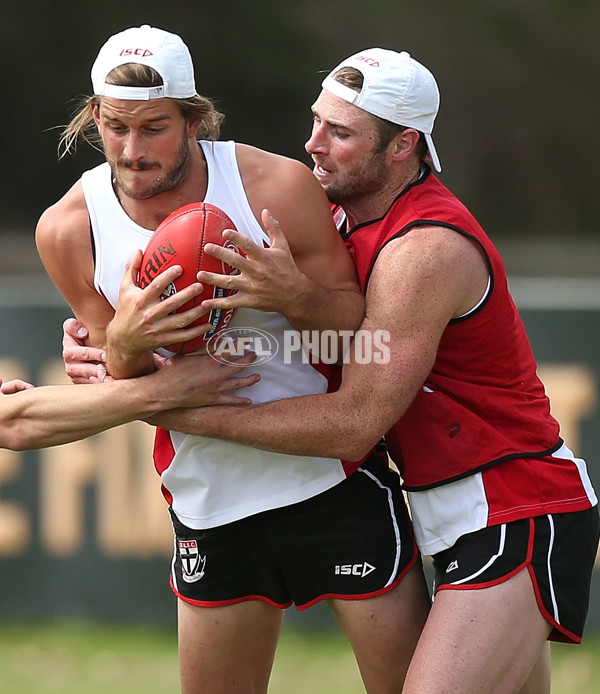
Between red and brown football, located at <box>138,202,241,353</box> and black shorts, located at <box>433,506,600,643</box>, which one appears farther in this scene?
black shorts, located at <box>433,506,600,643</box>

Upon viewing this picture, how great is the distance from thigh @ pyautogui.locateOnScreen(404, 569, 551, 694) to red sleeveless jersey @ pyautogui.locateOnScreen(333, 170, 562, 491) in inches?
13.5

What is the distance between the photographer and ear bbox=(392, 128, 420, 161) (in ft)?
10.8

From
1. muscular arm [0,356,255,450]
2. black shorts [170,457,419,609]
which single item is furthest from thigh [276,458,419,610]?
muscular arm [0,356,255,450]

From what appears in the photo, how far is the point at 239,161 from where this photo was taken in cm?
323

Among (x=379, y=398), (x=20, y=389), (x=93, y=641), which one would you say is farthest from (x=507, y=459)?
(x=93, y=641)

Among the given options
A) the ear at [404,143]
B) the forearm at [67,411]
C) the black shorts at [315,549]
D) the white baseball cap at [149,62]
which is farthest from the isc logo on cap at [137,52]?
the black shorts at [315,549]

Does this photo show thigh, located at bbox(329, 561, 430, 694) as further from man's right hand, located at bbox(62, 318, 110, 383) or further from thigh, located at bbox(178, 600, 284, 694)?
man's right hand, located at bbox(62, 318, 110, 383)

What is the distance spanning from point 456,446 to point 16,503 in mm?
3189

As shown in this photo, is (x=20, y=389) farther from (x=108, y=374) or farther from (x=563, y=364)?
(x=563, y=364)

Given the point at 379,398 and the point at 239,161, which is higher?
the point at 239,161

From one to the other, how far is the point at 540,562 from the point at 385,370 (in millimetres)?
706

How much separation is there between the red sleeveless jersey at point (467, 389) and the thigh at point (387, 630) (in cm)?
34

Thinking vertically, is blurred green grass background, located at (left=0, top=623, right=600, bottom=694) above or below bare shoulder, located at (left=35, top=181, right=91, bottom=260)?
below

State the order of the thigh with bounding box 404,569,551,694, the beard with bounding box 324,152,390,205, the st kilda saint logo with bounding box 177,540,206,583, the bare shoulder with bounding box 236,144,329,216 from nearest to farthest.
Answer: the thigh with bounding box 404,569,551,694, the bare shoulder with bounding box 236,144,329,216, the beard with bounding box 324,152,390,205, the st kilda saint logo with bounding box 177,540,206,583
